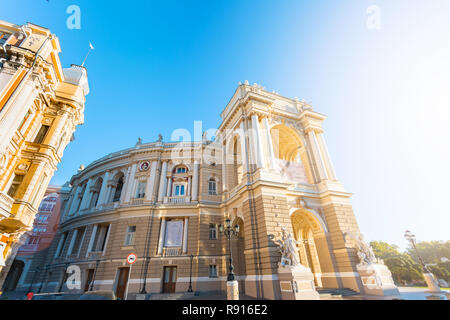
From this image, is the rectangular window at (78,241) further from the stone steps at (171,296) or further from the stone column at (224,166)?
the stone column at (224,166)

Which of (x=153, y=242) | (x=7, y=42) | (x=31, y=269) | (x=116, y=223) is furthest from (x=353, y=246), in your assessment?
(x=31, y=269)

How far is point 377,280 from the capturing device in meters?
13.2

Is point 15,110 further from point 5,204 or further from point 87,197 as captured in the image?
point 87,197

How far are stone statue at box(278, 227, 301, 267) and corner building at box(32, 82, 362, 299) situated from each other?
66cm

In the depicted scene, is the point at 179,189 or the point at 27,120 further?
the point at 179,189

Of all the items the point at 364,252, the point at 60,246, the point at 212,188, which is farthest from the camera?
the point at 60,246

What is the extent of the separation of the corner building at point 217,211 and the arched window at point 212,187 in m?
0.17

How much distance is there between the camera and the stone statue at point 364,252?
46.8ft

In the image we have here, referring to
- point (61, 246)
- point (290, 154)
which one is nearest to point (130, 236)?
point (61, 246)

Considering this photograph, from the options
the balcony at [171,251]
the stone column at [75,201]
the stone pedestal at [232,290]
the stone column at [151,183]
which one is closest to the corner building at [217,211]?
the balcony at [171,251]

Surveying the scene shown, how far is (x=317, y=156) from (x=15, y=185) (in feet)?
79.8
